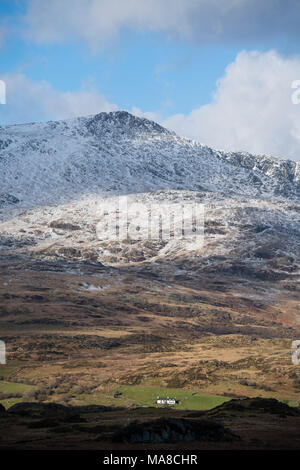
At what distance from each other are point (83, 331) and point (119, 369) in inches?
2038

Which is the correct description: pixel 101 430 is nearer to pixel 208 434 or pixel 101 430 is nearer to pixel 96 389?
pixel 208 434

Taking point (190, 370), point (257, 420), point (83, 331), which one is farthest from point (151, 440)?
point (83, 331)

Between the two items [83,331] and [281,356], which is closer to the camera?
[281,356]

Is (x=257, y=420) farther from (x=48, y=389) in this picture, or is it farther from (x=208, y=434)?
(x=48, y=389)

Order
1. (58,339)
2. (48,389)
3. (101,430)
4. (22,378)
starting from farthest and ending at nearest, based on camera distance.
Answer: (58,339)
(22,378)
(48,389)
(101,430)

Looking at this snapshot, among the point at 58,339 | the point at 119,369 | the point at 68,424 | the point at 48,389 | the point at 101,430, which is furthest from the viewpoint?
the point at 58,339

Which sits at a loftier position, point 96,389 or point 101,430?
point 101,430

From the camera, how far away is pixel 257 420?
53.2m

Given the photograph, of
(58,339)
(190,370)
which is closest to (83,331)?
(58,339)

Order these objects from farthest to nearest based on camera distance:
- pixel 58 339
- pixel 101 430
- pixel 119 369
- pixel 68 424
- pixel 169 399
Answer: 1. pixel 58 339
2. pixel 119 369
3. pixel 169 399
4. pixel 68 424
5. pixel 101 430

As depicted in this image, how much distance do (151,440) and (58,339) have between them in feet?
348
